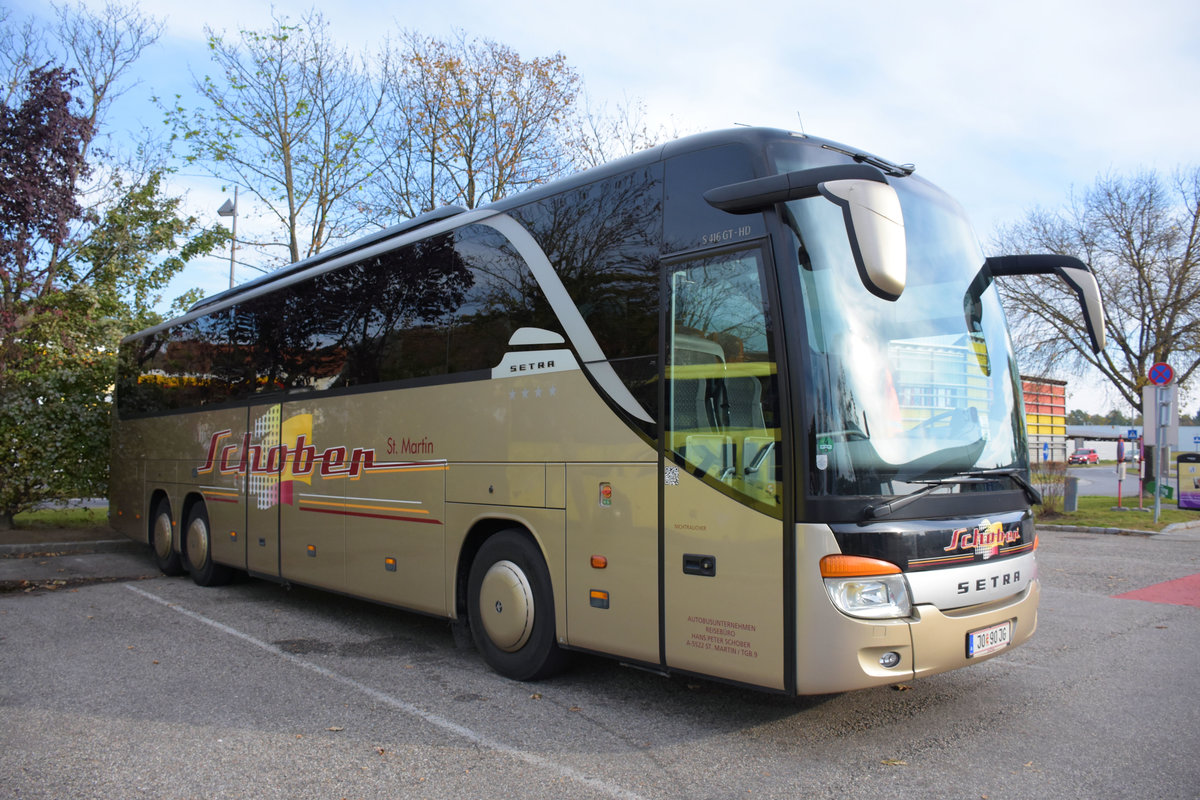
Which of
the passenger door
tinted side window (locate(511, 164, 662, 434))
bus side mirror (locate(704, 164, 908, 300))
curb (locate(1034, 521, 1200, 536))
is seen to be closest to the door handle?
the passenger door

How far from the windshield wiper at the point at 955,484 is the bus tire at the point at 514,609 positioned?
2372 millimetres

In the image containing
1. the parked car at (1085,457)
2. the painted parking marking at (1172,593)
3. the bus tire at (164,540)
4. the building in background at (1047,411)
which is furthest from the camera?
the parked car at (1085,457)

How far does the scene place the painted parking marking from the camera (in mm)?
9041

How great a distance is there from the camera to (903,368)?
4.65 m

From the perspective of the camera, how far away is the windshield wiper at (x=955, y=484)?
431cm

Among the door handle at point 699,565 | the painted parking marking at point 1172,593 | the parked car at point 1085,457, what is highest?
the door handle at point 699,565

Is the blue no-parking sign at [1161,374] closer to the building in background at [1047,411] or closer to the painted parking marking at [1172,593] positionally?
the building in background at [1047,411]

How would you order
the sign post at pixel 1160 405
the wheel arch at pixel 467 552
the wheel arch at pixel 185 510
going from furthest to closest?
1. the sign post at pixel 1160 405
2. the wheel arch at pixel 185 510
3. the wheel arch at pixel 467 552

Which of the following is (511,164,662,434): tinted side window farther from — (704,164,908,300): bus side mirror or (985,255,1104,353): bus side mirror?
(985,255,1104,353): bus side mirror

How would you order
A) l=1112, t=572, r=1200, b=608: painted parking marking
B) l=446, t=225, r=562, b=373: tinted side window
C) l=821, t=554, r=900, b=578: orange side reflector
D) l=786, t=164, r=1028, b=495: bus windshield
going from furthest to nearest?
l=1112, t=572, r=1200, b=608: painted parking marking
l=446, t=225, r=562, b=373: tinted side window
l=786, t=164, r=1028, b=495: bus windshield
l=821, t=554, r=900, b=578: orange side reflector

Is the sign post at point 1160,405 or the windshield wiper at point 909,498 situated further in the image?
the sign post at point 1160,405

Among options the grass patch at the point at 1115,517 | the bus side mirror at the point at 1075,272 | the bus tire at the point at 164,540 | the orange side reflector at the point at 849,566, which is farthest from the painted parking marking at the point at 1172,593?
the bus tire at the point at 164,540

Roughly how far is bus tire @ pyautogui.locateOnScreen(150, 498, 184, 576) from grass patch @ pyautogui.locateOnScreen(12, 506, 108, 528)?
4500 mm

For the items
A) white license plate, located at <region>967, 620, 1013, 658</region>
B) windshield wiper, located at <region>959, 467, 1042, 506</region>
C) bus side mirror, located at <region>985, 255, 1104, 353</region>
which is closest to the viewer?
white license plate, located at <region>967, 620, 1013, 658</region>
